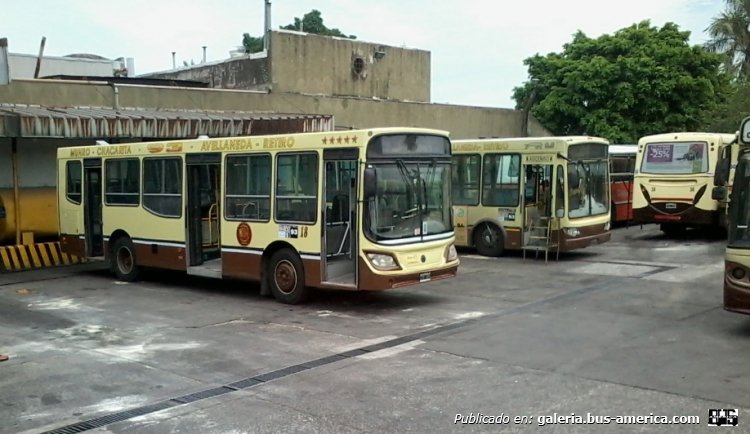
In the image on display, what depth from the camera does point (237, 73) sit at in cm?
2444

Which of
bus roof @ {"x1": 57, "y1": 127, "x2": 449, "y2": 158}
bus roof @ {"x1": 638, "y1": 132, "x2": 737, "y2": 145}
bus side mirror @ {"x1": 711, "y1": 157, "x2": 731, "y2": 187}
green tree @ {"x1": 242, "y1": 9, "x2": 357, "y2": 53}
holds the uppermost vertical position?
green tree @ {"x1": 242, "y1": 9, "x2": 357, "y2": 53}

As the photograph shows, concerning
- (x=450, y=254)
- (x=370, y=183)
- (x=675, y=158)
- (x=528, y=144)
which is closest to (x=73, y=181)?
(x=370, y=183)

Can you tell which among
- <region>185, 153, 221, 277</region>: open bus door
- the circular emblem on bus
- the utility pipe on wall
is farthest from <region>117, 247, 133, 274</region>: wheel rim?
the utility pipe on wall

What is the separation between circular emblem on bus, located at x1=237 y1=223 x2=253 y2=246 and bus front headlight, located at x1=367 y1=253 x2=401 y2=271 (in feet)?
8.20

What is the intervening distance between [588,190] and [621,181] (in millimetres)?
7573

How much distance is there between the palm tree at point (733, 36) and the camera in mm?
35156

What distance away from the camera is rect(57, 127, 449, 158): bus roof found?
10463 millimetres

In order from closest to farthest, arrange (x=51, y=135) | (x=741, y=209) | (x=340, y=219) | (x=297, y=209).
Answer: (x=741, y=209)
(x=340, y=219)
(x=297, y=209)
(x=51, y=135)

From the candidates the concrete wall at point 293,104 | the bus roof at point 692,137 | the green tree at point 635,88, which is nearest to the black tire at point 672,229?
the bus roof at point 692,137

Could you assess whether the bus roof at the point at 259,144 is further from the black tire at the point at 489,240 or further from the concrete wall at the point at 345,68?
the concrete wall at the point at 345,68

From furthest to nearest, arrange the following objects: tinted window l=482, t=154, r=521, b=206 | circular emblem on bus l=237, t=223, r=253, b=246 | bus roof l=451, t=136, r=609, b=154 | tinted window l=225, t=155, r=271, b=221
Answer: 1. tinted window l=482, t=154, r=521, b=206
2. bus roof l=451, t=136, r=609, b=154
3. circular emblem on bus l=237, t=223, r=253, b=246
4. tinted window l=225, t=155, r=271, b=221

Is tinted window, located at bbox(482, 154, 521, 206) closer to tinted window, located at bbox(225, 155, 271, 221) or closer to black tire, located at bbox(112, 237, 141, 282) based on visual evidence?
tinted window, located at bbox(225, 155, 271, 221)

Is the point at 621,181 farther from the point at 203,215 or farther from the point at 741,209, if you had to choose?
the point at 741,209

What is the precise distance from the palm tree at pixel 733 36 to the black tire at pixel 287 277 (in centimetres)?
3088
